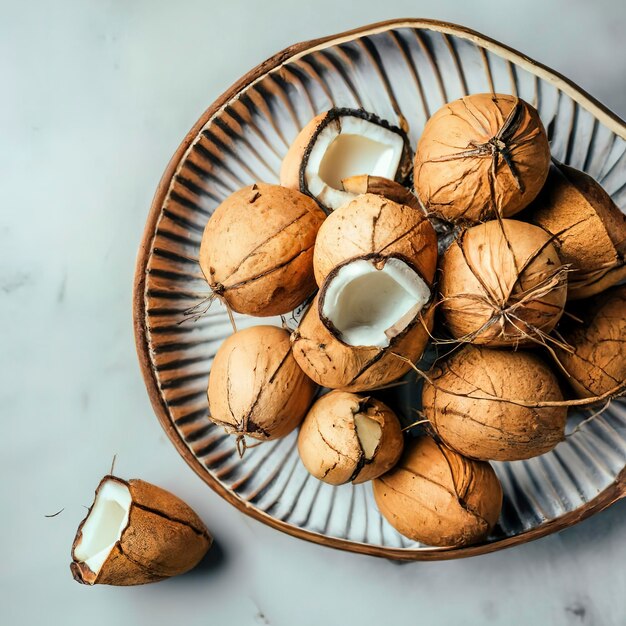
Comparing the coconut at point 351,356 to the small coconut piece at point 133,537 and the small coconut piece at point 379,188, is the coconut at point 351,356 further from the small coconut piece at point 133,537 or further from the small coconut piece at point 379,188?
the small coconut piece at point 133,537

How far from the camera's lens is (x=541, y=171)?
57 cm

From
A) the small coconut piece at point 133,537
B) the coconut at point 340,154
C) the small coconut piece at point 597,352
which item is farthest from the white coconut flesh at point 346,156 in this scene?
the small coconut piece at point 133,537

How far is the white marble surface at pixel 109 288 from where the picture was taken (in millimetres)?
864

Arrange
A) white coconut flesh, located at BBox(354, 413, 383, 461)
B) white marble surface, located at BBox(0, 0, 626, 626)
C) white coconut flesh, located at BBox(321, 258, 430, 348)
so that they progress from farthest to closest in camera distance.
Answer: white marble surface, located at BBox(0, 0, 626, 626)
white coconut flesh, located at BBox(354, 413, 383, 461)
white coconut flesh, located at BBox(321, 258, 430, 348)

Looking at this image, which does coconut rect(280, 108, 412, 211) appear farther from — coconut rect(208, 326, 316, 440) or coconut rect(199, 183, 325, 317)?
coconut rect(208, 326, 316, 440)

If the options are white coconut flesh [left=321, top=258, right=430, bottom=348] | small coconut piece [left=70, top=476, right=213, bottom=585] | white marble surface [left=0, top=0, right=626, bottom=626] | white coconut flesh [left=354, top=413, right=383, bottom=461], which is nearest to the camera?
white coconut flesh [left=321, top=258, right=430, bottom=348]

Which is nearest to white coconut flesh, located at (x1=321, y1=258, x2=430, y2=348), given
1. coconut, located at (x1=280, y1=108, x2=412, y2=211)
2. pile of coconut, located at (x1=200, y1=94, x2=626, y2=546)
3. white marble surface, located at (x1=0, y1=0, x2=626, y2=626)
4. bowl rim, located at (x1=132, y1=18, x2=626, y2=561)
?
pile of coconut, located at (x1=200, y1=94, x2=626, y2=546)

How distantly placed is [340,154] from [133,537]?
44 centimetres

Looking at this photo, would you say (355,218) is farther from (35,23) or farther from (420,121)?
(35,23)

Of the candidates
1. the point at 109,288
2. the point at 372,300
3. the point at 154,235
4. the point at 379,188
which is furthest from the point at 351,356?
the point at 109,288

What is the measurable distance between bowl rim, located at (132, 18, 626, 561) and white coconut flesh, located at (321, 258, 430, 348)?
272mm

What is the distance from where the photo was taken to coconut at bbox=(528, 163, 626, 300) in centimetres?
59

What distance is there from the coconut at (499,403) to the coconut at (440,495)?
4cm

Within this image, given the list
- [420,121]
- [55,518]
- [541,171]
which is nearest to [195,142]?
[420,121]
